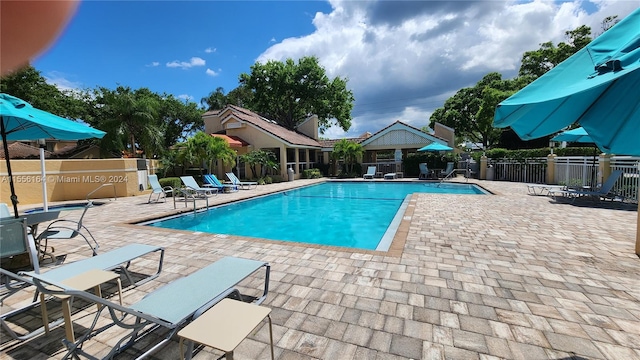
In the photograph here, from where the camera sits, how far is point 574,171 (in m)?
14.3

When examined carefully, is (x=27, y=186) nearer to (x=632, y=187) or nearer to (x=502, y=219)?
(x=502, y=219)

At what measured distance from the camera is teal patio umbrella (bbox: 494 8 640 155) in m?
2.04

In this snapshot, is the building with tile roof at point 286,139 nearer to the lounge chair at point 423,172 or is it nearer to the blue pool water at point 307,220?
the lounge chair at point 423,172

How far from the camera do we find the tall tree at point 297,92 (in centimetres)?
3238

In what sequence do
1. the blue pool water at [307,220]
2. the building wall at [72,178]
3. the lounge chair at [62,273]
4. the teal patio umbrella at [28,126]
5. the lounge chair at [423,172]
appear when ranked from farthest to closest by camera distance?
the lounge chair at [423,172]
the building wall at [72,178]
the blue pool water at [307,220]
the teal patio umbrella at [28,126]
the lounge chair at [62,273]

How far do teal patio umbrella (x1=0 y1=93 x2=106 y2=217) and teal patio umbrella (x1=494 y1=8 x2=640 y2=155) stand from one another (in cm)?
652

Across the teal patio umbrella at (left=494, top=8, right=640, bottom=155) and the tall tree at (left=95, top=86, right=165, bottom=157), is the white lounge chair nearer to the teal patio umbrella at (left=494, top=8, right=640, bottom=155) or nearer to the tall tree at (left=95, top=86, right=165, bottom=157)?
the teal patio umbrella at (left=494, top=8, right=640, bottom=155)

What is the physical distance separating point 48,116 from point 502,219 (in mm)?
10465

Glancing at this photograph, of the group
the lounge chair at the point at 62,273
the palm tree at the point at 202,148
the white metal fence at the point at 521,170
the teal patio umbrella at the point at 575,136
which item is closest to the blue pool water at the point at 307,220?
the lounge chair at the point at 62,273

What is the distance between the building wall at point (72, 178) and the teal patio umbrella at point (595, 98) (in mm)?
16902

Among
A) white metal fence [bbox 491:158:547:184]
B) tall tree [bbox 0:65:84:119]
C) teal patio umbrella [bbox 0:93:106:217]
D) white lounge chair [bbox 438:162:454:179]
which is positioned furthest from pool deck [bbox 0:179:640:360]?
tall tree [bbox 0:65:84:119]

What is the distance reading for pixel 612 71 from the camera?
177 centimetres

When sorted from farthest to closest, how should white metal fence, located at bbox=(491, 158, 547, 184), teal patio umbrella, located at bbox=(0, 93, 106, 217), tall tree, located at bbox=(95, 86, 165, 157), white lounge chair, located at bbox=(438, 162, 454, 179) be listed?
white lounge chair, located at bbox=(438, 162, 454, 179)
tall tree, located at bbox=(95, 86, 165, 157)
white metal fence, located at bbox=(491, 158, 547, 184)
teal patio umbrella, located at bbox=(0, 93, 106, 217)

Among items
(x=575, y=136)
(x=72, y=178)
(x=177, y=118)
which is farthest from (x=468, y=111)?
(x=72, y=178)
